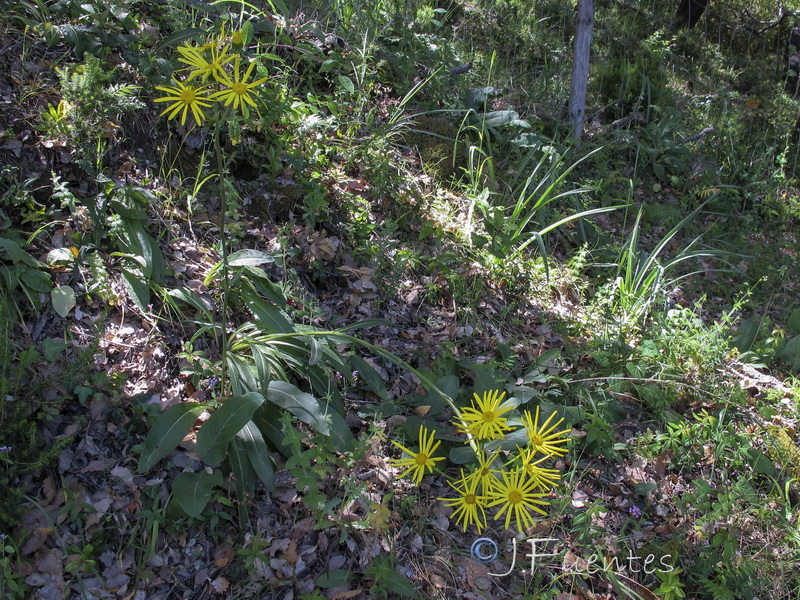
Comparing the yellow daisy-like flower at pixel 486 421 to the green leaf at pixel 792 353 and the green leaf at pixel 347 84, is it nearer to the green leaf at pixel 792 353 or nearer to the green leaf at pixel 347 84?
the green leaf at pixel 792 353

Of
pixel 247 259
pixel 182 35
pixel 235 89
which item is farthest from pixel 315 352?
pixel 182 35

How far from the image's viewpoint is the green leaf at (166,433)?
224 centimetres

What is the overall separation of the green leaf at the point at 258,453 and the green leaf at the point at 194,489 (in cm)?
14

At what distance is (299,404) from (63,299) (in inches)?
42.7

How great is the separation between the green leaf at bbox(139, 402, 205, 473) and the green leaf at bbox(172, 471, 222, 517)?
4.3 inches

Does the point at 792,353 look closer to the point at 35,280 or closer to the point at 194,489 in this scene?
the point at 194,489

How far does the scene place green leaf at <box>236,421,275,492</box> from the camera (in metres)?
2.33


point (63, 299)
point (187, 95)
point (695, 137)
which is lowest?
point (63, 299)

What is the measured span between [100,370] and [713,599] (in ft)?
8.71

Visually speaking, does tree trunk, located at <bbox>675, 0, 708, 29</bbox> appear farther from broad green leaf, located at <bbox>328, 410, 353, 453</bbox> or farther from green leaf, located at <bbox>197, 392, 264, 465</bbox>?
green leaf, located at <bbox>197, 392, 264, 465</bbox>

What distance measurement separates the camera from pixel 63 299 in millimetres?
2572

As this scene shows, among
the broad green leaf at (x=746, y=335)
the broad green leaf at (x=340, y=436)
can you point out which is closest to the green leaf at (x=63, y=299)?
the broad green leaf at (x=340, y=436)

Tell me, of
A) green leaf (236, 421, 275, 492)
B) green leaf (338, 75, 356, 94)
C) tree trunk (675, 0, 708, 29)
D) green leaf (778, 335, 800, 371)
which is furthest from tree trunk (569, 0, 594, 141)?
green leaf (236, 421, 275, 492)

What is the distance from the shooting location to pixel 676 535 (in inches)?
105
